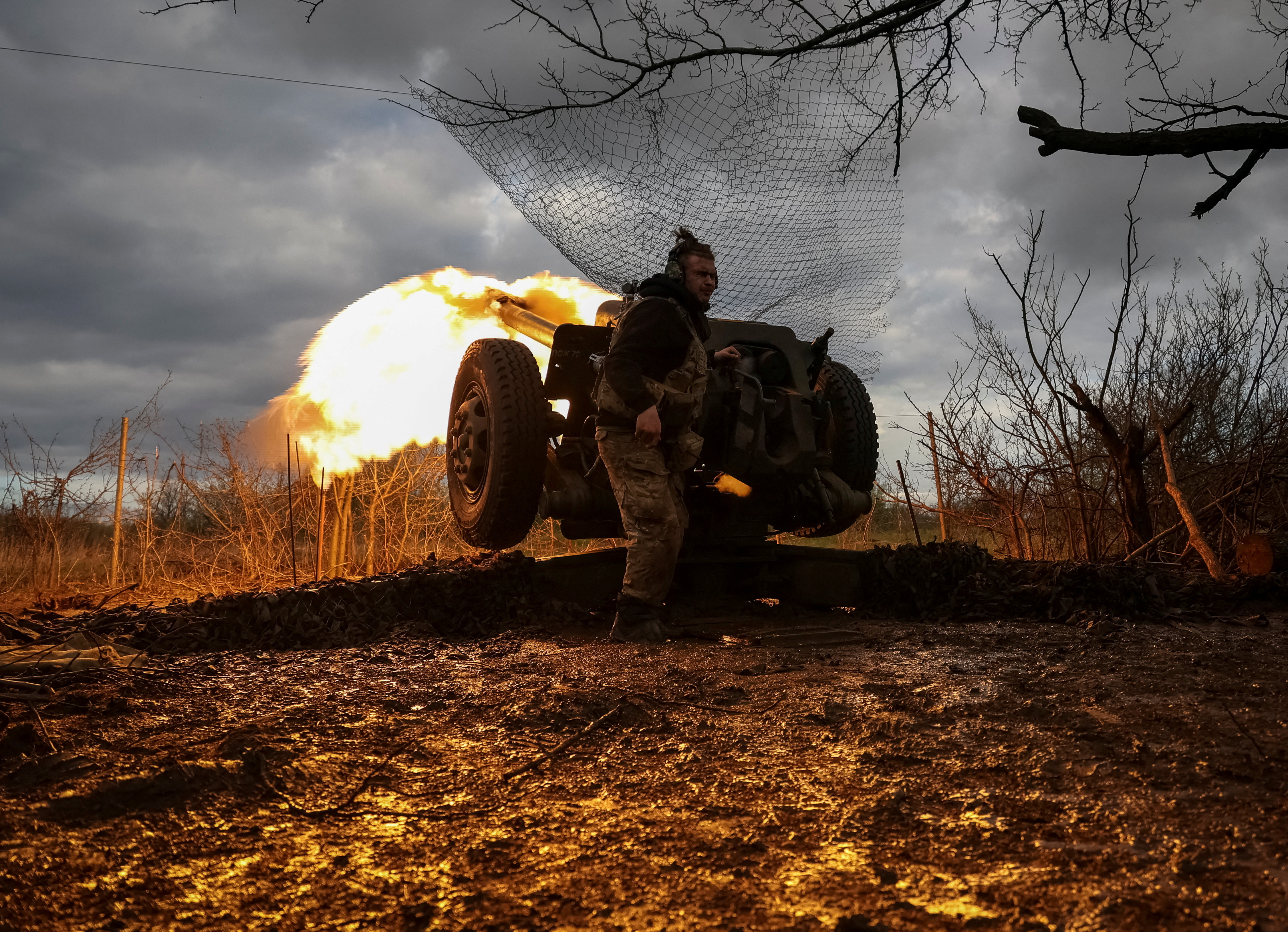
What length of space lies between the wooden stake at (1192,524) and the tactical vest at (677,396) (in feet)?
12.0

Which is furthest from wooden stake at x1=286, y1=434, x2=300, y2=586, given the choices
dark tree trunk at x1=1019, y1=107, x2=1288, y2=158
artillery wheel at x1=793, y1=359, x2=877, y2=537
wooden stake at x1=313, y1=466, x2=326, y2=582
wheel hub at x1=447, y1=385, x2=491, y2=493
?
dark tree trunk at x1=1019, y1=107, x2=1288, y2=158

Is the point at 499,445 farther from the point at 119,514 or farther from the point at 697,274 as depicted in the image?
the point at 119,514

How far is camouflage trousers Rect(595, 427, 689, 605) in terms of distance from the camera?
194 inches

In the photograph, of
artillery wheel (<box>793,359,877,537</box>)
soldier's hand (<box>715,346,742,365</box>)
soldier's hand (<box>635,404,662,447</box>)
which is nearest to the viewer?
soldier's hand (<box>635,404,662,447</box>)

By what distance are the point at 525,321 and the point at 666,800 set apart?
5581mm

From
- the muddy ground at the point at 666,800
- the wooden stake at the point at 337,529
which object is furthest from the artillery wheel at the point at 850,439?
the wooden stake at the point at 337,529

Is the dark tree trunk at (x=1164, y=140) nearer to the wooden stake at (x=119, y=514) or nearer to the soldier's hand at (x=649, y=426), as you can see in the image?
the soldier's hand at (x=649, y=426)

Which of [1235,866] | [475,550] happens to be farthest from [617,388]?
[475,550]

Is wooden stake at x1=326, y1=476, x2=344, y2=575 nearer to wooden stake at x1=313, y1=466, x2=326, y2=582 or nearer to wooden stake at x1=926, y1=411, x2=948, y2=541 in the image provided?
wooden stake at x1=313, y1=466, x2=326, y2=582

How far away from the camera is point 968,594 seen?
5.75 meters

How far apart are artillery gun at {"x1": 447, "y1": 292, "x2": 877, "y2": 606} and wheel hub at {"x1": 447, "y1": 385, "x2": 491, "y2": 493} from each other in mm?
10

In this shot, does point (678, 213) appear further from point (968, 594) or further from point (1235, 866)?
point (1235, 866)

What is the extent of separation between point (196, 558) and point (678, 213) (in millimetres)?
6864

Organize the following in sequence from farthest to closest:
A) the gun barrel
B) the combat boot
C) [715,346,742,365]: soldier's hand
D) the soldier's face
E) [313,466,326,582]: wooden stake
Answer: [313,466,326,582]: wooden stake
the gun barrel
[715,346,742,365]: soldier's hand
the soldier's face
the combat boot
